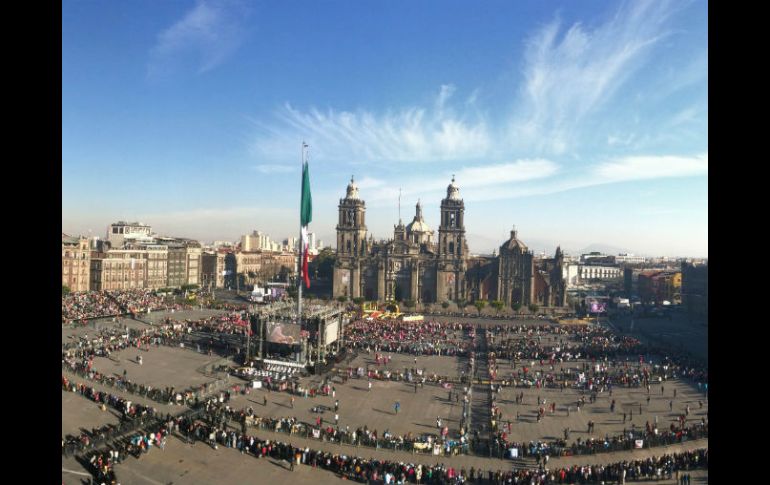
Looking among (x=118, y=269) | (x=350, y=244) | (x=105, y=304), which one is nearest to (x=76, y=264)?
(x=118, y=269)

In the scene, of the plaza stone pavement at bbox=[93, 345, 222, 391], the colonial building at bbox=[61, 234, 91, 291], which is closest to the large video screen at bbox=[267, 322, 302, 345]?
the plaza stone pavement at bbox=[93, 345, 222, 391]

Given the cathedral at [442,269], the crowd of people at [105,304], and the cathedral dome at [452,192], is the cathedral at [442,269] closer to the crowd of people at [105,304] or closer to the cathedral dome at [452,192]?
the cathedral dome at [452,192]

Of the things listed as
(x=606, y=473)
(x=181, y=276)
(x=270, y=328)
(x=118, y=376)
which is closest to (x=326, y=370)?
(x=270, y=328)

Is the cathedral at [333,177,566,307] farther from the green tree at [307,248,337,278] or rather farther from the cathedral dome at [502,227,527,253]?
the green tree at [307,248,337,278]

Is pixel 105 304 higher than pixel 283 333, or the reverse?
pixel 283 333

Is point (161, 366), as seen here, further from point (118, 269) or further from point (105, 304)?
point (118, 269)

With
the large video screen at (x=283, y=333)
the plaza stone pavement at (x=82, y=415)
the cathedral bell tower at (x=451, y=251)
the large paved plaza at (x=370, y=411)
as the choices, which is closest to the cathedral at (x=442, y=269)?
the cathedral bell tower at (x=451, y=251)

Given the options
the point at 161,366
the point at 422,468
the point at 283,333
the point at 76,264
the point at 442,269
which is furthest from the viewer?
the point at 442,269
